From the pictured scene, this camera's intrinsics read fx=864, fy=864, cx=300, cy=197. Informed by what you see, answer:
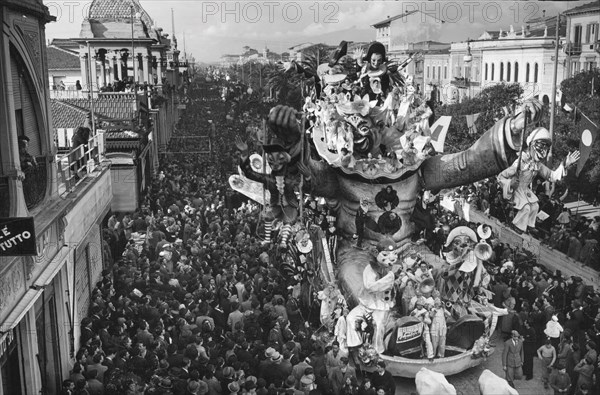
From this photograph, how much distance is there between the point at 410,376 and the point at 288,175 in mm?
4750

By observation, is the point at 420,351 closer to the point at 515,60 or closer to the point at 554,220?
the point at 554,220

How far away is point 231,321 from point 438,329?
3589 mm

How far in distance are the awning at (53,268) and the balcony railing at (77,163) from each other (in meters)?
1.98

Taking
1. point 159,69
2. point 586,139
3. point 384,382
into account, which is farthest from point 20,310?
point 159,69

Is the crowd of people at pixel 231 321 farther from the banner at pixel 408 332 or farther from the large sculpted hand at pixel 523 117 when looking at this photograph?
the large sculpted hand at pixel 523 117

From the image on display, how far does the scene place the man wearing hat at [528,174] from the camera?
1623 centimetres

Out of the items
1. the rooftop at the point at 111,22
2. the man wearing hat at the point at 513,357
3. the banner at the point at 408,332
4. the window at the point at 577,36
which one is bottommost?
the man wearing hat at the point at 513,357

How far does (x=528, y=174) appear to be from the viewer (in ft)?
56.5

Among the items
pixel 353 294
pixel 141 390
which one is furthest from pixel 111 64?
pixel 141 390

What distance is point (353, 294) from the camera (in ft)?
52.8

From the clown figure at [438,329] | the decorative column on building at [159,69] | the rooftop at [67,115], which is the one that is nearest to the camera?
the clown figure at [438,329]

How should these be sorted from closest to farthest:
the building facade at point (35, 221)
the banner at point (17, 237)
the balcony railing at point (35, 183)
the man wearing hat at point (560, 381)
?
the banner at point (17, 237)
the building facade at point (35, 221)
the balcony railing at point (35, 183)
the man wearing hat at point (560, 381)

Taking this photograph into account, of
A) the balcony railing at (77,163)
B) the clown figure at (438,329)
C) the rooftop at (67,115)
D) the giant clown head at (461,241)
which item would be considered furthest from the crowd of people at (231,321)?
the rooftop at (67,115)

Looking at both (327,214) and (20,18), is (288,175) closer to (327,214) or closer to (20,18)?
(327,214)
